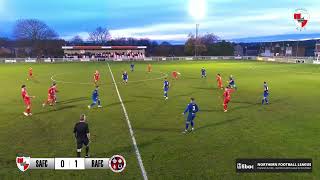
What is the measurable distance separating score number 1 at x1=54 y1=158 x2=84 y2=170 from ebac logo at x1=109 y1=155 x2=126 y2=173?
46.4 inches

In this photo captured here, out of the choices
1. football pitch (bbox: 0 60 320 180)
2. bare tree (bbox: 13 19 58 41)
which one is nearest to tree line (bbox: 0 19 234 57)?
bare tree (bbox: 13 19 58 41)

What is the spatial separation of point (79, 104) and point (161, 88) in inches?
470

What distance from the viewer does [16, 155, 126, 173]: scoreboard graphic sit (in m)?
13.6

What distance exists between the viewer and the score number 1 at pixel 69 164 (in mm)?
13577

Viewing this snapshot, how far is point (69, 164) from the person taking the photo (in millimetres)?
13844

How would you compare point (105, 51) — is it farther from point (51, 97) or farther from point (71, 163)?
point (71, 163)

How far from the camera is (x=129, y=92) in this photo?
115 feet

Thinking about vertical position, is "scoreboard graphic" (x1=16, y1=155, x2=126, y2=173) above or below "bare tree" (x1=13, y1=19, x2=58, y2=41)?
below

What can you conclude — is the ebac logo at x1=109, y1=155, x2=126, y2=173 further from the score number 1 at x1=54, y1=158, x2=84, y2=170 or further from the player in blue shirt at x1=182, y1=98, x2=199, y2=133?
the player in blue shirt at x1=182, y1=98, x2=199, y2=133

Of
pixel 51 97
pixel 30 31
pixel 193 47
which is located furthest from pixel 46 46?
pixel 51 97

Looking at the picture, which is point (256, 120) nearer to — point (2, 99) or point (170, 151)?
point (170, 151)

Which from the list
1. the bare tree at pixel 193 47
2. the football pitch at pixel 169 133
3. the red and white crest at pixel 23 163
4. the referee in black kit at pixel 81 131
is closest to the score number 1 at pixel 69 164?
the football pitch at pixel 169 133

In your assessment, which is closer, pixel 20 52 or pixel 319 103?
pixel 319 103

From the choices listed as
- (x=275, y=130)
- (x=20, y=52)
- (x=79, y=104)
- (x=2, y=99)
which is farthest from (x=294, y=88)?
(x=20, y=52)
